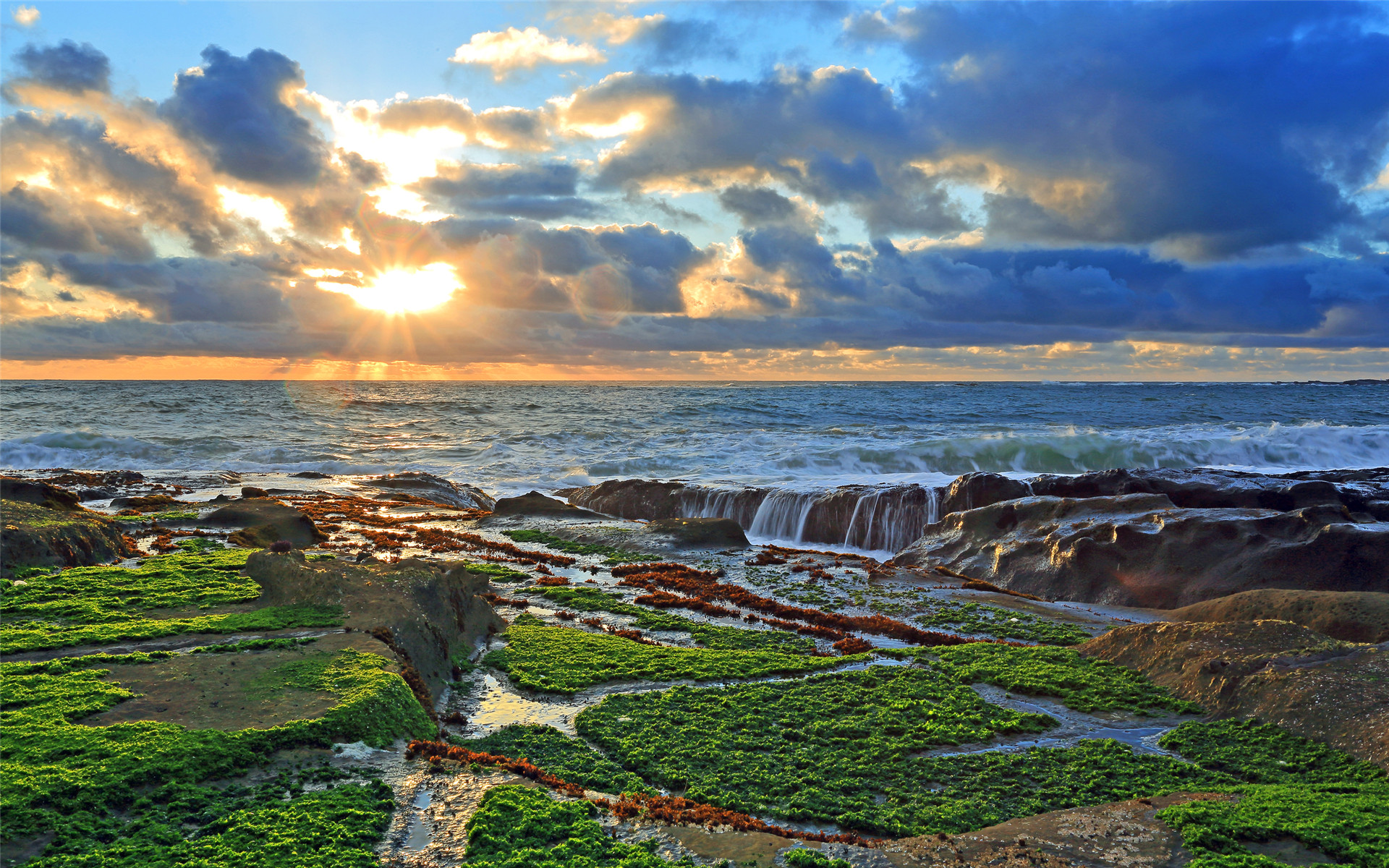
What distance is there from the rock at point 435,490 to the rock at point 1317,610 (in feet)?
104

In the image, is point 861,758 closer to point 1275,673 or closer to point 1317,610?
point 1275,673

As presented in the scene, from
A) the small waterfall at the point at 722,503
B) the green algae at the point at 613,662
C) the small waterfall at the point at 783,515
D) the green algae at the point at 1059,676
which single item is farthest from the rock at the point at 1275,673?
the small waterfall at the point at 722,503

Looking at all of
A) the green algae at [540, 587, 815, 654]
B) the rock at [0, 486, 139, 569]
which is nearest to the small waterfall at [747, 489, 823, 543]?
the green algae at [540, 587, 815, 654]

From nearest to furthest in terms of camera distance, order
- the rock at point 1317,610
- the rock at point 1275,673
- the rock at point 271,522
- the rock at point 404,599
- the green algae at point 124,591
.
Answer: the rock at point 1275,673
the rock at point 404,599
the green algae at point 124,591
the rock at point 1317,610
the rock at point 271,522

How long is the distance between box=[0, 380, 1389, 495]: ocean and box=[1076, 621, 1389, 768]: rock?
22.6 metres

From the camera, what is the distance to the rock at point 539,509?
30812 mm

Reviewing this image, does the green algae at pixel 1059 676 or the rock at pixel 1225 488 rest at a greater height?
the rock at pixel 1225 488

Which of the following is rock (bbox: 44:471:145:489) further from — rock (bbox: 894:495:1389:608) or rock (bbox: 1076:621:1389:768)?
rock (bbox: 1076:621:1389:768)

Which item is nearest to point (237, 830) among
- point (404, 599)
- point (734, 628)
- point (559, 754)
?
point (559, 754)

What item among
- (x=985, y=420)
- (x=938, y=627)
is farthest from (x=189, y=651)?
(x=985, y=420)

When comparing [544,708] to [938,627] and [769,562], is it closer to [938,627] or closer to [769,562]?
[938,627]

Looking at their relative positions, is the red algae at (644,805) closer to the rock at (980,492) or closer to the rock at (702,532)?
the rock at (702,532)

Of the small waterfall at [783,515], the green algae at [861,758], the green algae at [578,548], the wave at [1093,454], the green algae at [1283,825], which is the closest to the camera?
A: the green algae at [1283,825]

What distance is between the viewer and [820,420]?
89.4m
